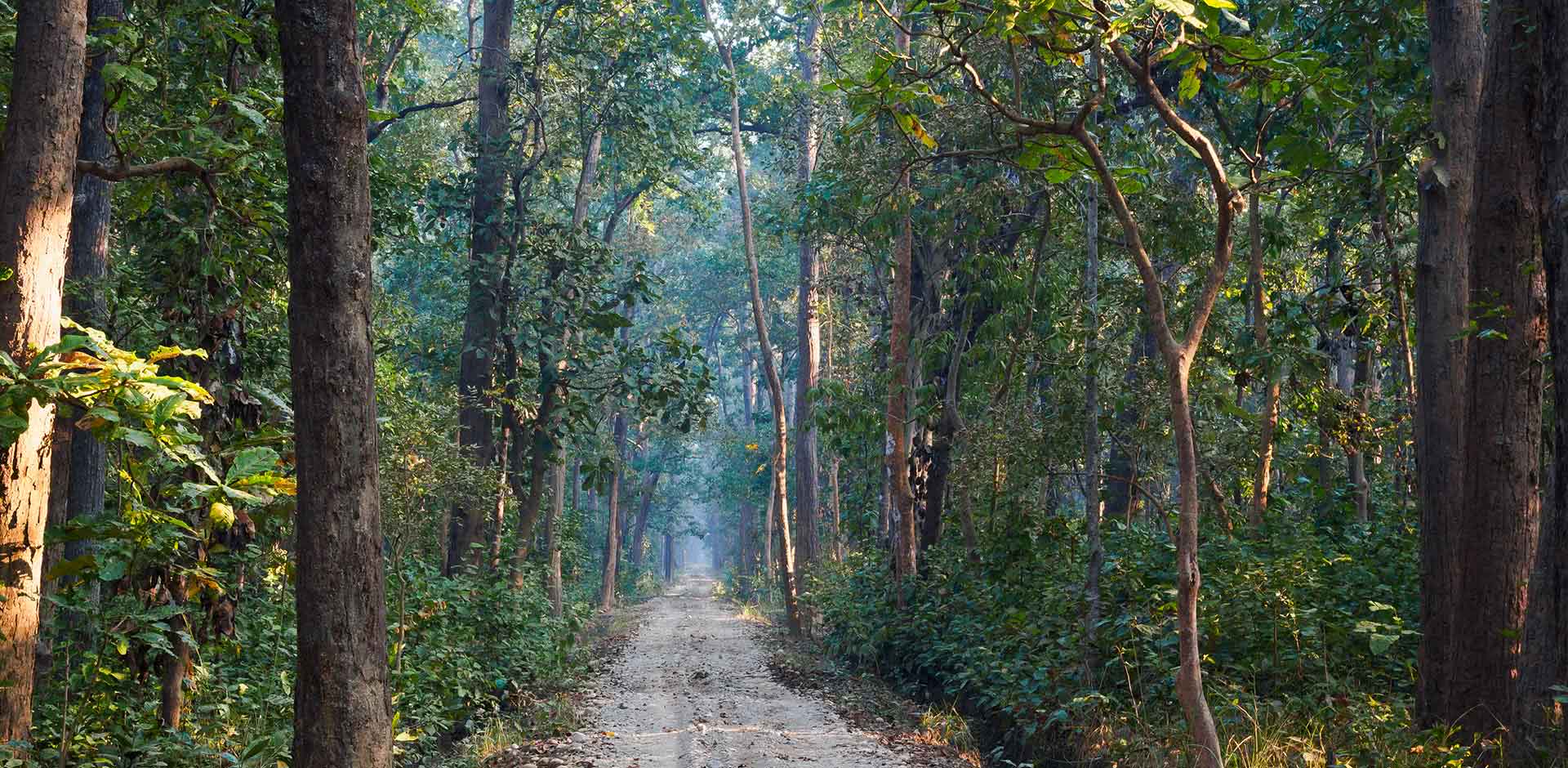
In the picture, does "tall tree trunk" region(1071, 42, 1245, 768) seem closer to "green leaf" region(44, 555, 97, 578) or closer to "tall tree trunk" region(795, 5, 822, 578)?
"green leaf" region(44, 555, 97, 578)

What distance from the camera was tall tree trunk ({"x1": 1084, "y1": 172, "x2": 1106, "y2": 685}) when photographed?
10164 millimetres

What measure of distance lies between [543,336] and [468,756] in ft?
27.0

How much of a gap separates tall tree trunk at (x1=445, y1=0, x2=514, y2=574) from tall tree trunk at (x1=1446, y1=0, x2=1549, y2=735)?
12062mm

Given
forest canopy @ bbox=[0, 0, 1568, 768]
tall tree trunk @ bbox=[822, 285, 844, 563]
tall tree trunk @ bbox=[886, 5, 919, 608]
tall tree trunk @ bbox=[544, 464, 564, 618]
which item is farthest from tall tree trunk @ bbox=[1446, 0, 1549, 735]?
tall tree trunk @ bbox=[822, 285, 844, 563]

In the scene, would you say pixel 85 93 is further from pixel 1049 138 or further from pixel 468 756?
pixel 1049 138

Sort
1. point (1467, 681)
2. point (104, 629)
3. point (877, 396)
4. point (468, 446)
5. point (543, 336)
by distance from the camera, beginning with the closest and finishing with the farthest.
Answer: point (104, 629) → point (1467, 681) → point (468, 446) → point (543, 336) → point (877, 396)

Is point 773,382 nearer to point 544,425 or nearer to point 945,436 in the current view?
point 945,436

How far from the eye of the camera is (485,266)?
16312 millimetres

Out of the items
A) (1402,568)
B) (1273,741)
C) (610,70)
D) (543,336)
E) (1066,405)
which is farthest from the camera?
(610,70)

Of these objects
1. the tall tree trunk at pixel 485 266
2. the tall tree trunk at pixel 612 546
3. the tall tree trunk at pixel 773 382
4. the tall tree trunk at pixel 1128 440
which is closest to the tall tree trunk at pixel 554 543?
the tall tree trunk at pixel 485 266

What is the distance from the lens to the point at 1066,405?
39.2 feet

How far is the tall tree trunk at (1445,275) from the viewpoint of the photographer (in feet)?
23.7

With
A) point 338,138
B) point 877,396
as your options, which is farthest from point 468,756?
point 877,396

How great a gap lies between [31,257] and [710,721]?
815 cm
